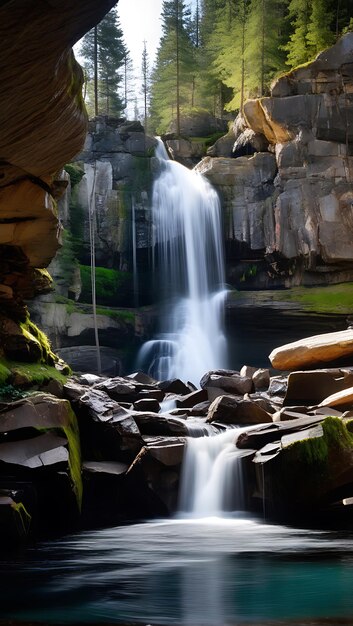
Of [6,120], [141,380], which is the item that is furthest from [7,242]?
[141,380]

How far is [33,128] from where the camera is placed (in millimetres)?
7348

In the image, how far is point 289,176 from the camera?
25.4 m

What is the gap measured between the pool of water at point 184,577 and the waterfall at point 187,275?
53.8 ft

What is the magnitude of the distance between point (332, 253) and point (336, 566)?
19.2 meters

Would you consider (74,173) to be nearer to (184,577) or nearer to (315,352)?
(315,352)

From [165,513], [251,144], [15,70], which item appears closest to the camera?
[15,70]

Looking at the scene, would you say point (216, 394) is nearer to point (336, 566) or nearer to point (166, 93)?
point (336, 566)

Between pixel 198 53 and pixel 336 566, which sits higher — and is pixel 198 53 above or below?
above

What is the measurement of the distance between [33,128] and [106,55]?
124ft

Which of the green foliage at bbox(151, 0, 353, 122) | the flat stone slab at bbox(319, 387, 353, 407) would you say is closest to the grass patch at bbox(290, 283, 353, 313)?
the green foliage at bbox(151, 0, 353, 122)

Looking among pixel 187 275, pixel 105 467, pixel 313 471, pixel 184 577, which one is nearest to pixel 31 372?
pixel 105 467

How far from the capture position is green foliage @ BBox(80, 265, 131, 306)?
27.6m

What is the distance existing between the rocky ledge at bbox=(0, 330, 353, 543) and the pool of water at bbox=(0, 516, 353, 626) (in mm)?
666

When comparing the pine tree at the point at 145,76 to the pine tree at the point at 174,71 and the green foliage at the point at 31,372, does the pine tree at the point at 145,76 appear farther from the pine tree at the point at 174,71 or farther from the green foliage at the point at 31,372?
the green foliage at the point at 31,372
